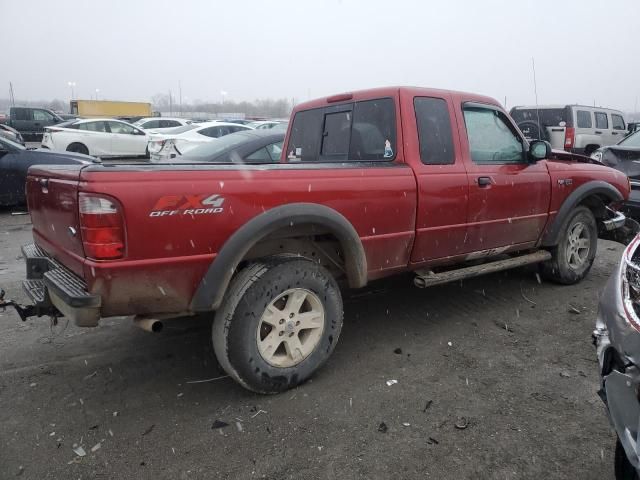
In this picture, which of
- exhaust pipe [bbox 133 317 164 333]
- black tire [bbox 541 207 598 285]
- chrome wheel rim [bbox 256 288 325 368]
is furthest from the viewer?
black tire [bbox 541 207 598 285]

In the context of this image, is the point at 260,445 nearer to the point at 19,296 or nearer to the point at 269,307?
the point at 269,307

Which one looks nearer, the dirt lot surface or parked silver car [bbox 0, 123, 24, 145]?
the dirt lot surface

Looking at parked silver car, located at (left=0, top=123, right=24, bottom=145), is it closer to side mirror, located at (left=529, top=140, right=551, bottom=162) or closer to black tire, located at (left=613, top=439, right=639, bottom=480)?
side mirror, located at (left=529, top=140, right=551, bottom=162)

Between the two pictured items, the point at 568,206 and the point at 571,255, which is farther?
the point at 571,255

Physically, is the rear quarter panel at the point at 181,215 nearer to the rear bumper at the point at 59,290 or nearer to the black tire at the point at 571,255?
the rear bumper at the point at 59,290

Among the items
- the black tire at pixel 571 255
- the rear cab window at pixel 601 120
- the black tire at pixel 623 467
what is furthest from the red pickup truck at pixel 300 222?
the rear cab window at pixel 601 120

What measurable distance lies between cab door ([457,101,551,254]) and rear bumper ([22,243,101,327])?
9.07 feet

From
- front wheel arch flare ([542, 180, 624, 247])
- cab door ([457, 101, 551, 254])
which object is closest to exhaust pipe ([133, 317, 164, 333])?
cab door ([457, 101, 551, 254])

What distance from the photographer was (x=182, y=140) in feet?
39.8

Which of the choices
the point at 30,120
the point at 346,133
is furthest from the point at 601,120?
the point at 30,120

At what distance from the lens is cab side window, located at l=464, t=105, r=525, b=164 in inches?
161

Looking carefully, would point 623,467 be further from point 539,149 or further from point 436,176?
point 539,149

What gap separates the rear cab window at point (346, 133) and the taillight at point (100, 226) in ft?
6.68

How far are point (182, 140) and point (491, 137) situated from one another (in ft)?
30.8
